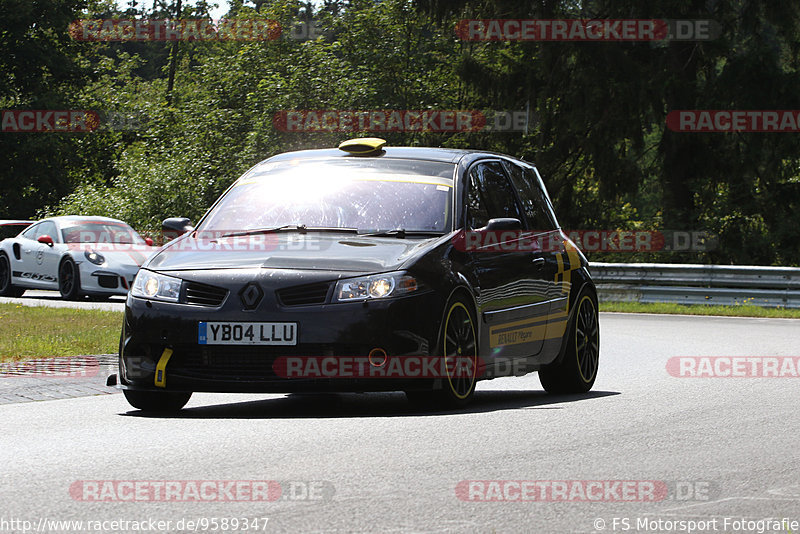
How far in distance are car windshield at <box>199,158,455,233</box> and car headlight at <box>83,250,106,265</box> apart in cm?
1419

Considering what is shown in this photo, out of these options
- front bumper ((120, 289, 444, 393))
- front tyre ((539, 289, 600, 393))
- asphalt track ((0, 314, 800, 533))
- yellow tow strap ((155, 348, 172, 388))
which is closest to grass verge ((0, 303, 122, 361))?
asphalt track ((0, 314, 800, 533))

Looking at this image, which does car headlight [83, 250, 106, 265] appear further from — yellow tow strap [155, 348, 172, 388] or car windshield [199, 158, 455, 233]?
yellow tow strap [155, 348, 172, 388]

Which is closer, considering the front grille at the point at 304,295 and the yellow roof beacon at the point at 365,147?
the front grille at the point at 304,295

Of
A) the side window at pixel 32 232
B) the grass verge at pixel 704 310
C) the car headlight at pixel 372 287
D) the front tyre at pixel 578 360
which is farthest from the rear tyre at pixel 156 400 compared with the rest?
the side window at pixel 32 232

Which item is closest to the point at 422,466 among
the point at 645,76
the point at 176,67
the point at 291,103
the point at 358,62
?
the point at 645,76

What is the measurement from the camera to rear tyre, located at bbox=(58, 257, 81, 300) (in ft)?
77.6

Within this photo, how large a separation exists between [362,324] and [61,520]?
3.12 metres

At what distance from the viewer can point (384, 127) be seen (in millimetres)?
38219

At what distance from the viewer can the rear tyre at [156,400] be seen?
8.76m

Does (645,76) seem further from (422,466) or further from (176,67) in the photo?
(176,67)

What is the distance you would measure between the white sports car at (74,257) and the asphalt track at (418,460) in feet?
44.2

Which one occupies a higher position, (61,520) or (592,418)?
(61,520)

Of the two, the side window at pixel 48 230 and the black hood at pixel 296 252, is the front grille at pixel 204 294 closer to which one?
the black hood at pixel 296 252

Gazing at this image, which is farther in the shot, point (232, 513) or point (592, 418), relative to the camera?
point (592, 418)
